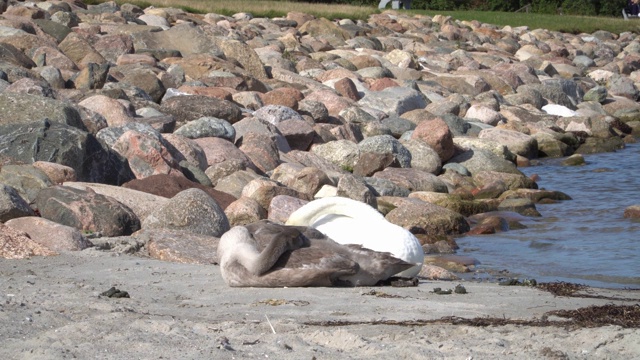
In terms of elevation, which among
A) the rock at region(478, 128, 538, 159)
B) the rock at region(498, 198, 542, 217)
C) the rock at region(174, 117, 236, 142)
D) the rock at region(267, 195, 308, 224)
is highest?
the rock at region(174, 117, 236, 142)

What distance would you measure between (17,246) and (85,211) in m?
1.42

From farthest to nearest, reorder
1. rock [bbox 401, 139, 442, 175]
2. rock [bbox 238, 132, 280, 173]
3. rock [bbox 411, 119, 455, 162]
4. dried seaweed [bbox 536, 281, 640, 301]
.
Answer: rock [bbox 411, 119, 455, 162] → rock [bbox 401, 139, 442, 175] → rock [bbox 238, 132, 280, 173] → dried seaweed [bbox 536, 281, 640, 301]

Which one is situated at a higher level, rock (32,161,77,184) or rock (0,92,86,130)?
rock (0,92,86,130)

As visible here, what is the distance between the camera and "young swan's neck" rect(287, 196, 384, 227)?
713cm

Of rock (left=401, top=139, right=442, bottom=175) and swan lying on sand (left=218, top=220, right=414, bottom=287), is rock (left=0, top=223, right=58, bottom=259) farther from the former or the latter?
rock (left=401, top=139, right=442, bottom=175)

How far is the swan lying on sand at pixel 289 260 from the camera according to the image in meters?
6.16

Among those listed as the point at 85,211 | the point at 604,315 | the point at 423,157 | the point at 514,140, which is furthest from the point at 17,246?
the point at 514,140

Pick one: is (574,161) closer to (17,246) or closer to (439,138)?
(439,138)

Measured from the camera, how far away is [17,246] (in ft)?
24.0

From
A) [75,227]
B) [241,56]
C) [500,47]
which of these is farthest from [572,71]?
[75,227]

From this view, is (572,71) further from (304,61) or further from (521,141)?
(521,141)

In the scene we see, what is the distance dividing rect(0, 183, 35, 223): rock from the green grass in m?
19.0

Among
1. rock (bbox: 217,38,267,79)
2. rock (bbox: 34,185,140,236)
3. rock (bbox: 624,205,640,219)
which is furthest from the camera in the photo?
rock (bbox: 217,38,267,79)

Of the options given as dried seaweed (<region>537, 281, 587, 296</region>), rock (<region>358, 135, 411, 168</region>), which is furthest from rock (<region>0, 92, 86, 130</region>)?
dried seaweed (<region>537, 281, 587, 296</region>)
